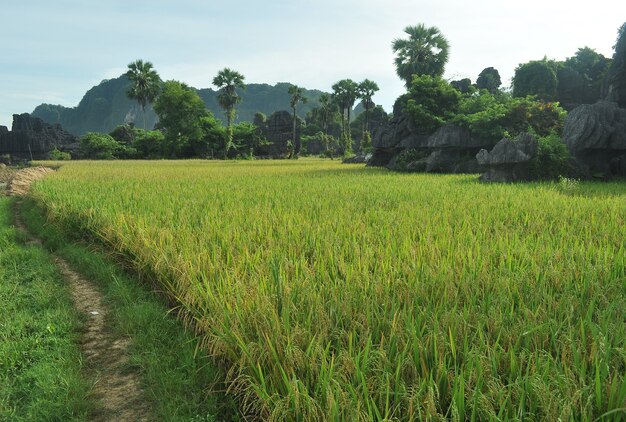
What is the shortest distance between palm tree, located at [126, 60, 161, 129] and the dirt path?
61.6m

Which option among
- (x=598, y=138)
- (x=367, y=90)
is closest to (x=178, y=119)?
(x=367, y=90)

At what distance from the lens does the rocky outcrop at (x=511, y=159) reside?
500 inches

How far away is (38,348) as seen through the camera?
128 inches

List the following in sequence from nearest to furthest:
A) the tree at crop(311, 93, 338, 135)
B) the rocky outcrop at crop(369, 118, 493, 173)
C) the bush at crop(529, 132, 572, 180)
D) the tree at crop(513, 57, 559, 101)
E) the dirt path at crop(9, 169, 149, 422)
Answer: the dirt path at crop(9, 169, 149, 422) → the bush at crop(529, 132, 572, 180) → the rocky outcrop at crop(369, 118, 493, 173) → the tree at crop(513, 57, 559, 101) → the tree at crop(311, 93, 338, 135)

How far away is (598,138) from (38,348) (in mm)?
15013

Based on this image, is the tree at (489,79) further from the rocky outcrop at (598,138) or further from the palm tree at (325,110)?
the palm tree at (325,110)

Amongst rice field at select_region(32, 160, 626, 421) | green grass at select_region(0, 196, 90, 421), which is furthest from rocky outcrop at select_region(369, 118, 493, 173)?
green grass at select_region(0, 196, 90, 421)

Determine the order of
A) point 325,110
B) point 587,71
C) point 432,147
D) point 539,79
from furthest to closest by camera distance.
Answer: point 325,110, point 587,71, point 539,79, point 432,147

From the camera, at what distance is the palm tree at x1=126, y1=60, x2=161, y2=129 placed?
59.6 meters

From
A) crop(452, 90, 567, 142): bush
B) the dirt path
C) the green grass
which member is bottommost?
the dirt path

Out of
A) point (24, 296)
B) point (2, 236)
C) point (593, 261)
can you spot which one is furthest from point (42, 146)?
point (593, 261)

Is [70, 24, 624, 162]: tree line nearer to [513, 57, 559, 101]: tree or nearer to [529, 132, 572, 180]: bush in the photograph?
[513, 57, 559, 101]: tree

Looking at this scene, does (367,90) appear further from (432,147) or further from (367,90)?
(432,147)

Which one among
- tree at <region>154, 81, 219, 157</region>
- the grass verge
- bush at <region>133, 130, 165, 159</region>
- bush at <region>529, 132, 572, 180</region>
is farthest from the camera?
bush at <region>133, 130, 165, 159</region>
